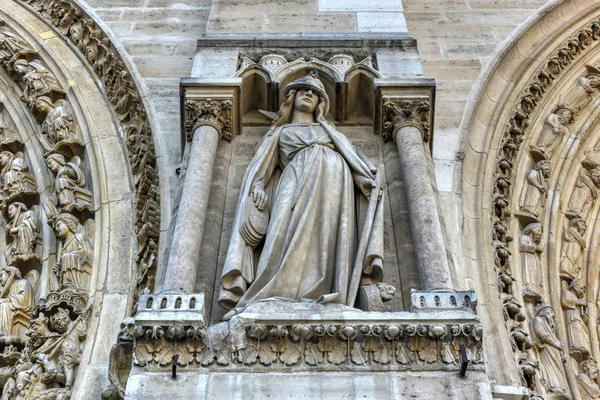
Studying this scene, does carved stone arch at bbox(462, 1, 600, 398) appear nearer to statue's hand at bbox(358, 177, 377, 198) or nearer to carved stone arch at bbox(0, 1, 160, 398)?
statue's hand at bbox(358, 177, 377, 198)

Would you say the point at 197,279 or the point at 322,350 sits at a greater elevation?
the point at 197,279

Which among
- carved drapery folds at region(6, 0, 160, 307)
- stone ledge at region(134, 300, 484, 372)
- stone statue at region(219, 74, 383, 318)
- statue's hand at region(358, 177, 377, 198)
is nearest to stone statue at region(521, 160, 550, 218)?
stone statue at region(219, 74, 383, 318)

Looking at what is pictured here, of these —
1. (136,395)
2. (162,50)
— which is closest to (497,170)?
(162,50)

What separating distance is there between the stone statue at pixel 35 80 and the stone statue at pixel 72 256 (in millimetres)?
1926

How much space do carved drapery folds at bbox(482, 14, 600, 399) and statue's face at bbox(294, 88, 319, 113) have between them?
1941 millimetres

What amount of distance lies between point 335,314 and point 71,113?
4727 millimetres

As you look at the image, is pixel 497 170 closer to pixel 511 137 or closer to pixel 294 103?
pixel 511 137

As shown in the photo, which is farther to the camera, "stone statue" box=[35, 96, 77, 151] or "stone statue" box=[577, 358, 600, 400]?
"stone statue" box=[35, 96, 77, 151]

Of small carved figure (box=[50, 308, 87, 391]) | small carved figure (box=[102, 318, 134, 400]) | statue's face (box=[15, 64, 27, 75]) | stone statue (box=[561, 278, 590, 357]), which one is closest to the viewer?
small carved figure (box=[102, 318, 134, 400])

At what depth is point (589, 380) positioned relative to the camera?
813 centimetres

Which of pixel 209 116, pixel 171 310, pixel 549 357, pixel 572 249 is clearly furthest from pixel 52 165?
pixel 572 249

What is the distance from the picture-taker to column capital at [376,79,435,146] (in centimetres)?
826

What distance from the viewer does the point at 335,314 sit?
6.29 meters

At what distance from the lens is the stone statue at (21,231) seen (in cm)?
881
